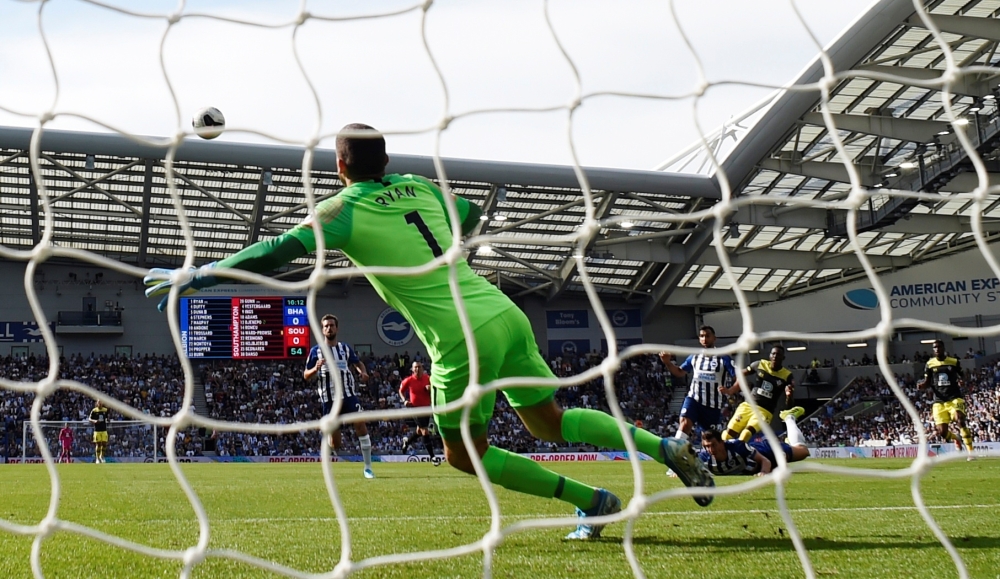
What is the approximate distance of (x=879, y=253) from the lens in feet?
126

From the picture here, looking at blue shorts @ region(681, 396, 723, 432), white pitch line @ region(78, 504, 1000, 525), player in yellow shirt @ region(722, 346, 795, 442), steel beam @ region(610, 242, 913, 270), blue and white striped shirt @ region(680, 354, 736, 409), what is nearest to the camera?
white pitch line @ region(78, 504, 1000, 525)

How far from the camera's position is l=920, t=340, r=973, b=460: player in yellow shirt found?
14.2 meters

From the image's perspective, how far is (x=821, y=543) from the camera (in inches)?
167

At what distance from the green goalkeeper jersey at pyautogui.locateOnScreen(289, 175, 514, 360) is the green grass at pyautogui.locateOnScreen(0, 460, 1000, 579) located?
92cm

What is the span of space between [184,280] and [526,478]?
1642 millimetres

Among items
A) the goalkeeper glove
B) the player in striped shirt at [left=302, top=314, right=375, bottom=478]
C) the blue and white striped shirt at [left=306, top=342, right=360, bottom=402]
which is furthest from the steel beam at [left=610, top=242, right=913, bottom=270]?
the goalkeeper glove

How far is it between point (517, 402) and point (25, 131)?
24568 mm

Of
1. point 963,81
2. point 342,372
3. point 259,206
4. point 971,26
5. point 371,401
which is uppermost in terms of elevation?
point 971,26

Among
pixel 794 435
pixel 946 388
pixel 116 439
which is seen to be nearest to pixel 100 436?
pixel 116 439

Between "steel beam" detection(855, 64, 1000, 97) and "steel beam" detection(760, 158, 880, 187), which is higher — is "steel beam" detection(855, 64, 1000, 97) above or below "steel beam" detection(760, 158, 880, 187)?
above

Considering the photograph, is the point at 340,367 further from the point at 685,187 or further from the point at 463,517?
the point at 685,187

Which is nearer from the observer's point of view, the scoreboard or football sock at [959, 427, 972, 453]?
football sock at [959, 427, 972, 453]

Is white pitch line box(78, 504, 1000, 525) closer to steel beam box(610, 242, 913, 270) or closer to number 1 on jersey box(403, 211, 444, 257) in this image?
number 1 on jersey box(403, 211, 444, 257)

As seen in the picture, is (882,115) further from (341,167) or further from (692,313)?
(341,167)
